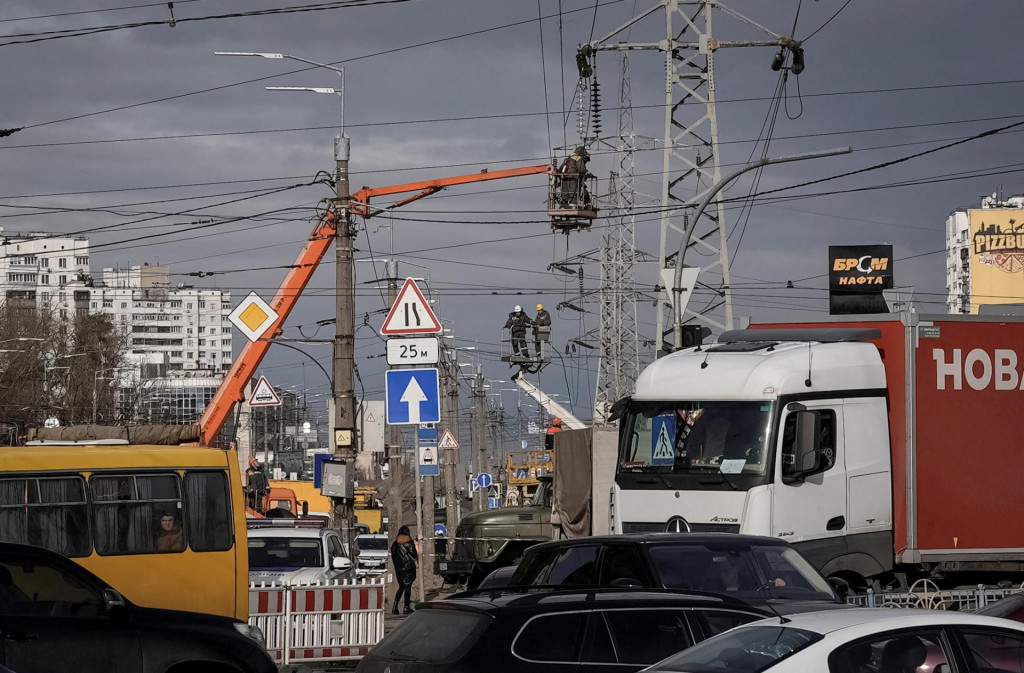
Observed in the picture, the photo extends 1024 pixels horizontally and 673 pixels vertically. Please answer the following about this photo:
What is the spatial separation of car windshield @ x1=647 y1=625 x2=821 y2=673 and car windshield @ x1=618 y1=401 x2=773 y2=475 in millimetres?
8817

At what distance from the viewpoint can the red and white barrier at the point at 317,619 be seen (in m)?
16.4

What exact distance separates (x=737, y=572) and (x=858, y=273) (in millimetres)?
14697

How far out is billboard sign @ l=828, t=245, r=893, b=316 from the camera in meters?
21.4

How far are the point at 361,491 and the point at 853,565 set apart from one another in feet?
175

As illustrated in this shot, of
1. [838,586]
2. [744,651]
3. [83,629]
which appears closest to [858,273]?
[838,586]

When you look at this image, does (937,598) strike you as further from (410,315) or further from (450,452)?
(450,452)

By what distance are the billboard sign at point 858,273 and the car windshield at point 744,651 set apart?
47.6ft

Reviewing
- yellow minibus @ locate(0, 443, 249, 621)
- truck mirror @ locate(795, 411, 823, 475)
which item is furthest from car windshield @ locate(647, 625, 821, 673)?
truck mirror @ locate(795, 411, 823, 475)

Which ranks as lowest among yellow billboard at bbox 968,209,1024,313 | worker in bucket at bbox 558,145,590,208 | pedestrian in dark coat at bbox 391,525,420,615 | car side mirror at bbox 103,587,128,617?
pedestrian in dark coat at bbox 391,525,420,615

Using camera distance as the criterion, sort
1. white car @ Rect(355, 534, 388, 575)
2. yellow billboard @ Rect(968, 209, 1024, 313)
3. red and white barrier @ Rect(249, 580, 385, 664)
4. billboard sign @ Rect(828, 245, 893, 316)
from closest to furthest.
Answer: red and white barrier @ Rect(249, 580, 385, 664), billboard sign @ Rect(828, 245, 893, 316), white car @ Rect(355, 534, 388, 575), yellow billboard @ Rect(968, 209, 1024, 313)

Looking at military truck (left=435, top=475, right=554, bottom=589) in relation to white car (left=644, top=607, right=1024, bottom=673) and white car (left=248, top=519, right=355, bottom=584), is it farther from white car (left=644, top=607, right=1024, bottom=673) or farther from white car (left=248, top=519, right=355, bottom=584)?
white car (left=644, top=607, right=1024, bottom=673)

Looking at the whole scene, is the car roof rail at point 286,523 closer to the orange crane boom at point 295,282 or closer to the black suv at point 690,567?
the orange crane boom at point 295,282

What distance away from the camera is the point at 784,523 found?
1523cm

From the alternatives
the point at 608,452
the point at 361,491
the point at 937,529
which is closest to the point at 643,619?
the point at 937,529
